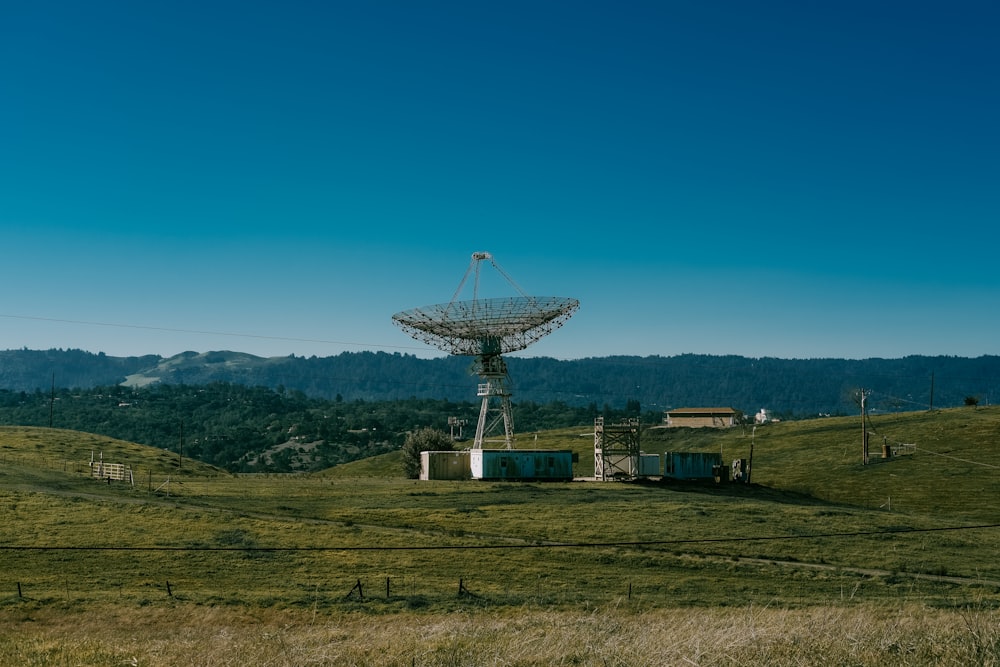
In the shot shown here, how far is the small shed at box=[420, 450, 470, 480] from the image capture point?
94.6 m

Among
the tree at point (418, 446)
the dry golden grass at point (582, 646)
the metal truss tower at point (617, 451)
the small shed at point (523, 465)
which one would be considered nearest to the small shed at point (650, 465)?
the metal truss tower at point (617, 451)

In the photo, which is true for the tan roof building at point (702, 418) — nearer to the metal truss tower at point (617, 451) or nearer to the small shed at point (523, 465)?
the metal truss tower at point (617, 451)

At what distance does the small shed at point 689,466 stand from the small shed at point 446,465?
20.6 meters

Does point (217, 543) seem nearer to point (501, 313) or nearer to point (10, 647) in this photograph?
point (10, 647)

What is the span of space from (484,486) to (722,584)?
43833 mm

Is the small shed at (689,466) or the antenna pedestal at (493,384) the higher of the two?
the antenna pedestal at (493,384)

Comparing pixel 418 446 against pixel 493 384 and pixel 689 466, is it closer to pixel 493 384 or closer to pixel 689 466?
pixel 493 384

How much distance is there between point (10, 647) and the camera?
21688mm

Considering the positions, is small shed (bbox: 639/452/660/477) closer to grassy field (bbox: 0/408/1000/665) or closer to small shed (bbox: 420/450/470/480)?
grassy field (bbox: 0/408/1000/665)

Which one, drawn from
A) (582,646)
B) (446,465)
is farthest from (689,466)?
(582,646)

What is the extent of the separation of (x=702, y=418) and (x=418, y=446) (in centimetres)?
8674

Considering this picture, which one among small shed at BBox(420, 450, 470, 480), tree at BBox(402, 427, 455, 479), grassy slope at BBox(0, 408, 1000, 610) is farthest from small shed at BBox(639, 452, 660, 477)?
tree at BBox(402, 427, 455, 479)

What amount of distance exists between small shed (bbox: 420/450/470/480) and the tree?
14580mm

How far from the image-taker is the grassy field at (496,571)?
58.7ft
